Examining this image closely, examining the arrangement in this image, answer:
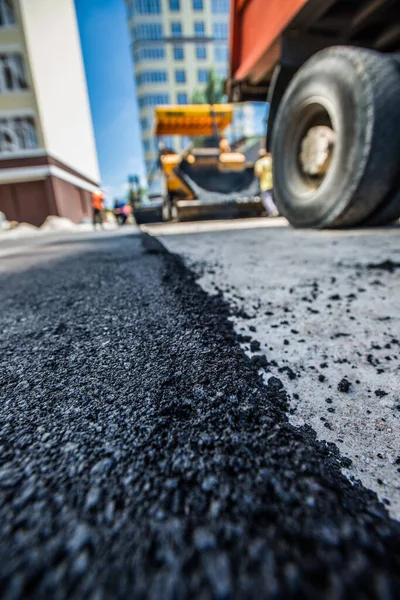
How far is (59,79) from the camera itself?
52.5 ft

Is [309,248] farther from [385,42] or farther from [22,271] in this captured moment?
[385,42]

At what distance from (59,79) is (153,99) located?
27.2m

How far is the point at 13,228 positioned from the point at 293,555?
14349mm

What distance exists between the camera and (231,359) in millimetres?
657

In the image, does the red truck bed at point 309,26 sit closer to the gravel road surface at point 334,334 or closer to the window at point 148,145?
the gravel road surface at point 334,334

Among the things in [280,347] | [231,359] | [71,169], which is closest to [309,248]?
[280,347]

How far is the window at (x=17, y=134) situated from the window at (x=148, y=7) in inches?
→ 1466

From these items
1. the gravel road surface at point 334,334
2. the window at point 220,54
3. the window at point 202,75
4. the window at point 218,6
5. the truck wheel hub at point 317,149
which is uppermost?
the window at point 218,6

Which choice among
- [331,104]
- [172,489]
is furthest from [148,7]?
[172,489]

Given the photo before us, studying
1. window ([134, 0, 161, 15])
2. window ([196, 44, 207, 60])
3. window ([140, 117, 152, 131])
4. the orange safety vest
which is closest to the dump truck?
the orange safety vest

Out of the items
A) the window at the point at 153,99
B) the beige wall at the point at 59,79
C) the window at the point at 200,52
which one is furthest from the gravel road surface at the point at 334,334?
the window at the point at 200,52

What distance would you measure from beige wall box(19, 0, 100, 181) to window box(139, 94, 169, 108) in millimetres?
21095

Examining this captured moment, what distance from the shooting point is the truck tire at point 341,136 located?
1.86m

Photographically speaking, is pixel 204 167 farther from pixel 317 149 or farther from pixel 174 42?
pixel 174 42
